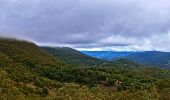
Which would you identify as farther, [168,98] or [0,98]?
[168,98]

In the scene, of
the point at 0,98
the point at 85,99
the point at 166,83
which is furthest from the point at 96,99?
the point at 166,83

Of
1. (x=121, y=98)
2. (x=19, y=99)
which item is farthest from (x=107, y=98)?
(x=19, y=99)

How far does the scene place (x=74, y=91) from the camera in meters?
100

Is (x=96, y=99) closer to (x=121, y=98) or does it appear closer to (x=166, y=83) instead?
(x=121, y=98)

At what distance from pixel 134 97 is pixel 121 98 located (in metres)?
3.85

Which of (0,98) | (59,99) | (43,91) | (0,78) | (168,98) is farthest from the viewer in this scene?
(43,91)

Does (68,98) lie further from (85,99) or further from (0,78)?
(0,78)

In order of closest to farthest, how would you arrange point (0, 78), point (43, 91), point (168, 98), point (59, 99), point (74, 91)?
point (59, 99)
point (74, 91)
point (168, 98)
point (0, 78)
point (43, 91)

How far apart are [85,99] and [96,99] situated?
4.03 meters

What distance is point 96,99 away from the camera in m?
94.3

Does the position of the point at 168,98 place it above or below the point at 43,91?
above

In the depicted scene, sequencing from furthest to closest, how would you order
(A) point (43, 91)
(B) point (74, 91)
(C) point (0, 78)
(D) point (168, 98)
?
(A) point (43, 91), (C) point (0, 78), (D) point (168, 98), (B) point (74, 91)

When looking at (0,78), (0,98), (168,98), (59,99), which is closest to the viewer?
(0,98)

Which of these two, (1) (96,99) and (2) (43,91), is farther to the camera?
(2) (43,91)
